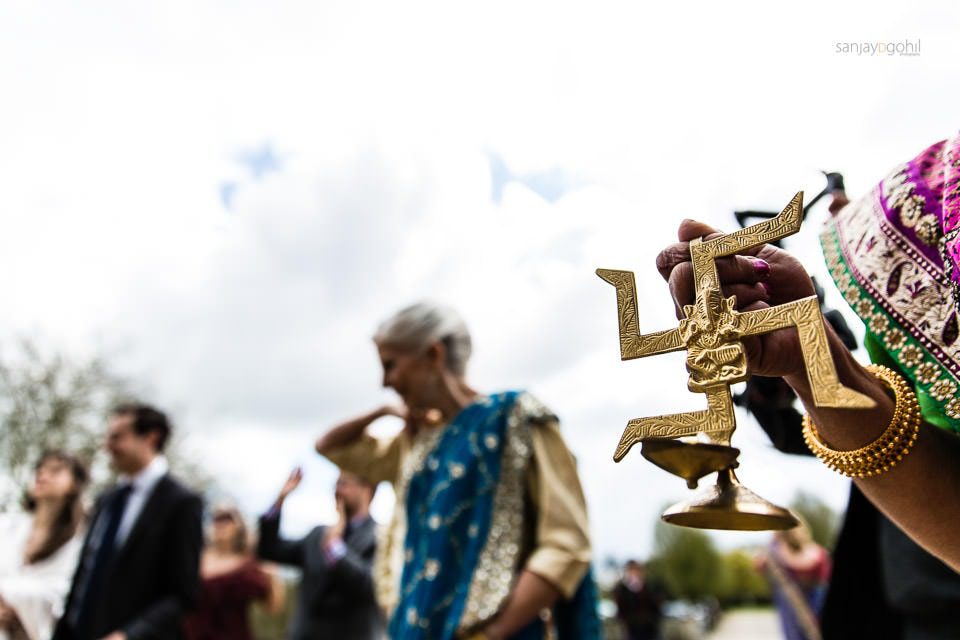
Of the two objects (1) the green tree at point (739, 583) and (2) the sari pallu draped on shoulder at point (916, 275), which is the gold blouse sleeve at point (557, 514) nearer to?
(2) the sari pallu draped on shoulder at point (916, 275)

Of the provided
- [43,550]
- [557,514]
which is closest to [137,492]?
[43,550]

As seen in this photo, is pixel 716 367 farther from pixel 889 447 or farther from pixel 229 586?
pixel 229 586

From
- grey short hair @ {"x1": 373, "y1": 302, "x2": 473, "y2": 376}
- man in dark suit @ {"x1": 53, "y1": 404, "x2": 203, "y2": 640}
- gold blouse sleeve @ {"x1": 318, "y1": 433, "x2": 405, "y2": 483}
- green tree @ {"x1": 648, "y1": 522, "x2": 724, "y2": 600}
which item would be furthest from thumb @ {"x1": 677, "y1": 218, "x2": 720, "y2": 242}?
green tree @ {"x1": 648, "y1": 522, "x2": 724, "y2": 600}

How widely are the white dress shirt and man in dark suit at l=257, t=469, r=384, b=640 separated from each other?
2.64 ft

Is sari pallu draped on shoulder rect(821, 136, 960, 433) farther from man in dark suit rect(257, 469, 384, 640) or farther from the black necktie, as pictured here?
man in dark suit rect(257, 469, 384, 640)

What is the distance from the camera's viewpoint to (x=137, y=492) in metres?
4.21

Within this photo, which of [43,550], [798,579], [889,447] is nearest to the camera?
[889,447]

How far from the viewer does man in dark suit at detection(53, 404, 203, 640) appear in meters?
3.81

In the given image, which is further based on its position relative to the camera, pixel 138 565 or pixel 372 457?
pixel 138 565

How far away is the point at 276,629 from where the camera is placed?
19625 millimetres

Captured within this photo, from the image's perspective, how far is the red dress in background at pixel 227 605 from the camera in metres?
6.41

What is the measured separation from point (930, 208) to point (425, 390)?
2098 mm

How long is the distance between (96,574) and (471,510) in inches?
86.4

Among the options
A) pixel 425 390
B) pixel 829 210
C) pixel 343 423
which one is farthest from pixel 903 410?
pixel 343 423
